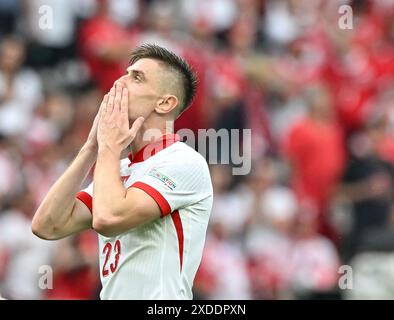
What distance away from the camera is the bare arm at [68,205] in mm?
5246

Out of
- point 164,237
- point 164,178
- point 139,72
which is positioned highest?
point 139,72

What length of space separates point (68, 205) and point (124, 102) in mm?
621

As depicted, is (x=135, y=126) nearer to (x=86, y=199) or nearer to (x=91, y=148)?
(x=91, y=148)

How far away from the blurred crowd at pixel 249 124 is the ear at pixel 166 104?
4.46 meters

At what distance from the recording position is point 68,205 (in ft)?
17.3

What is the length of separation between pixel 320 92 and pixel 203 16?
1.75 metres

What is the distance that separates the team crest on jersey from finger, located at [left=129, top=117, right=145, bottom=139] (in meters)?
0.21

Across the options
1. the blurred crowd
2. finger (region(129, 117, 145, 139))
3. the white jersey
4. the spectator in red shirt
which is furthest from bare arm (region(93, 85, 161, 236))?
the spectator in red shirt

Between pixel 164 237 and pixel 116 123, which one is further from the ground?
pixel 116 123

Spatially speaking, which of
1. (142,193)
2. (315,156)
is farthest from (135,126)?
(315,156)

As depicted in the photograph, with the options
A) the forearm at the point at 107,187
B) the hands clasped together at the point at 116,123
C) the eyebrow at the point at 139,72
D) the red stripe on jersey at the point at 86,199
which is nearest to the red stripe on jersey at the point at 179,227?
the forearm at the point at 107,187

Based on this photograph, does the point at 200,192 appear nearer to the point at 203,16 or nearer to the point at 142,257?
the point at 142,257

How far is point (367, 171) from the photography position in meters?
11.9
